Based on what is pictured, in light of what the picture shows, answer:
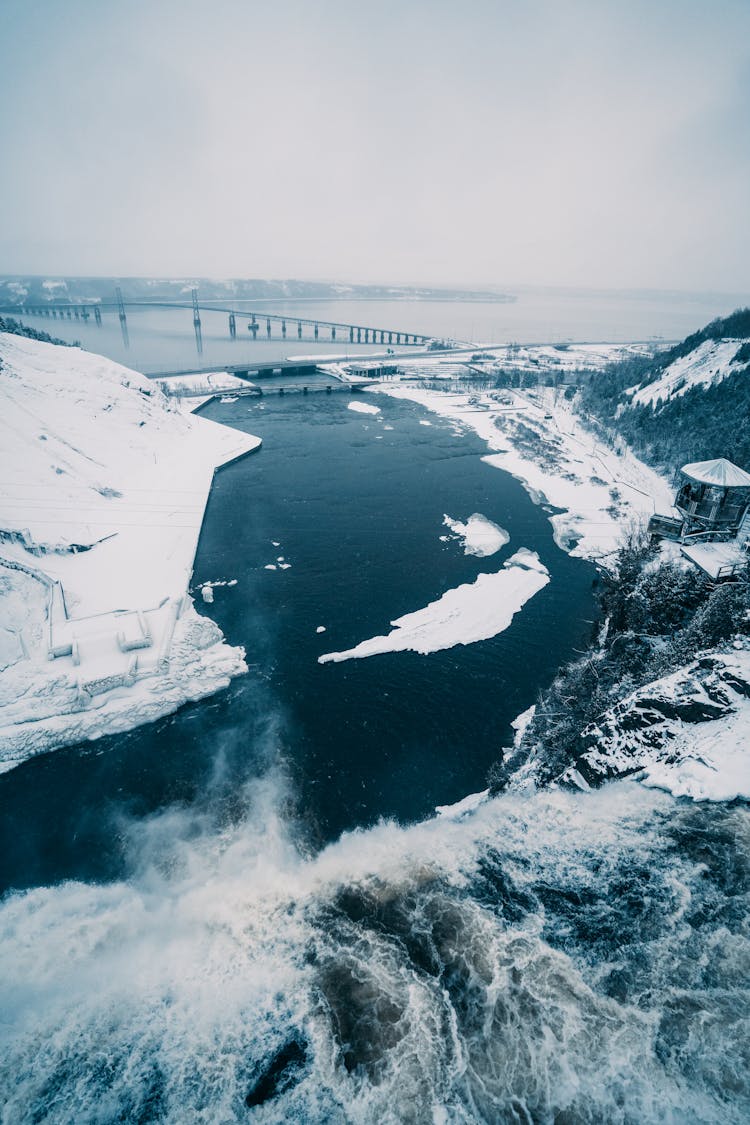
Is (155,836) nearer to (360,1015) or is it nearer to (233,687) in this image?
(233,687)

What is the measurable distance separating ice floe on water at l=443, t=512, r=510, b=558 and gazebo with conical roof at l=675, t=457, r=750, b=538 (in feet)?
45.6

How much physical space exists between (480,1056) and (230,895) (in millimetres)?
9034

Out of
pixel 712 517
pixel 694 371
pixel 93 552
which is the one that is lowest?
pixel 93 552

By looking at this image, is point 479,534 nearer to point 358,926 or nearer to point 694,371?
point 358,926

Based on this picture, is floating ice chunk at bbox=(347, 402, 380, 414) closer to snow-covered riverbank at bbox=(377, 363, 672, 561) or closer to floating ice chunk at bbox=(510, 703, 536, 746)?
snow-covered riverbank at bbox=(377, 363, 672, 561)

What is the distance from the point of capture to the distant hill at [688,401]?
52.9m

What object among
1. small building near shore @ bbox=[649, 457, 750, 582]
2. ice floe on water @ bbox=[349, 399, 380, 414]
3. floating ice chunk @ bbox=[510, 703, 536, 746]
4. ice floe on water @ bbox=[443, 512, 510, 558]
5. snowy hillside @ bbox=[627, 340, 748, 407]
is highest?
snowy hillside @ bbox=[627, 340, 748, 407]

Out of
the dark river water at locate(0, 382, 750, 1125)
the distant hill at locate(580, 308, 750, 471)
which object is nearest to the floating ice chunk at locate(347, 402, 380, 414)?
the distant hill at locate(580, 308, 750, 471)

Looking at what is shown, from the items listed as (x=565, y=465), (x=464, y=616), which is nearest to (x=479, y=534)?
(x=464, y=616)

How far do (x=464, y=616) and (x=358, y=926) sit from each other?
19.3 metres

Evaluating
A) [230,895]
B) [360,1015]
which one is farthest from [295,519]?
[360,1015]

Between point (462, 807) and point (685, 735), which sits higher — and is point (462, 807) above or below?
below

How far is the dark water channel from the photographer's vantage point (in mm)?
20016

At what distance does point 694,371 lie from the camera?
238ft
